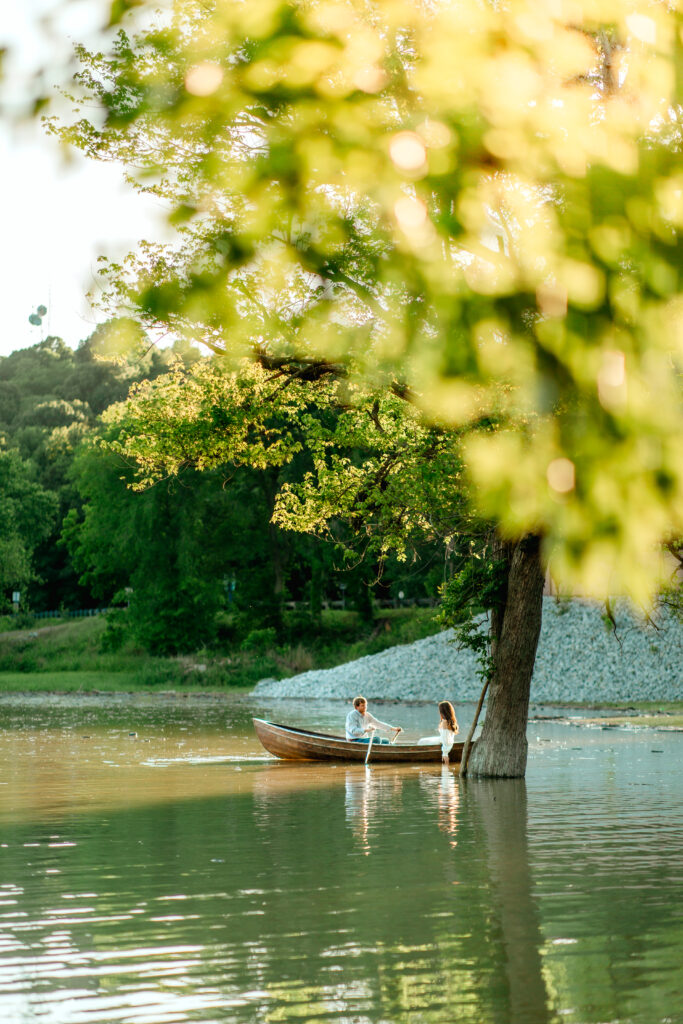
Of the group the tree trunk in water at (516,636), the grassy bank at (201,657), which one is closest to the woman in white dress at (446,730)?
the tree trunk in water at (516,636)

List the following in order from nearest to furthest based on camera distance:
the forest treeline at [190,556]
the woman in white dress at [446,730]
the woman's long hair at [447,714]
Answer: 1. the woman's long hair at [447,714]
2. the woman in white dress at [446,730]
3. the forest treeline at [190,556]

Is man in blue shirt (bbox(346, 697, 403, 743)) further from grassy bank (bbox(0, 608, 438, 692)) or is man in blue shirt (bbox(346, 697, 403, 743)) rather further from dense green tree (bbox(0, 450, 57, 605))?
dense green tree (bbox(0, 450, 57, 605))

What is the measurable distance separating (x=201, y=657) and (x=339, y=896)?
4846cm

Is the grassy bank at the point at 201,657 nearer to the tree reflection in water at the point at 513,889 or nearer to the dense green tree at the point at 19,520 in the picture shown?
the dense green tree at the point at 19,520

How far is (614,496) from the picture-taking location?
3703mm

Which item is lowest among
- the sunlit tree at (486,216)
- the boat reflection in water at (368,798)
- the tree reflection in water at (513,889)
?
the boat reflection in water at (368,798)

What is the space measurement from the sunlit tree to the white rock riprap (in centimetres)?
3792

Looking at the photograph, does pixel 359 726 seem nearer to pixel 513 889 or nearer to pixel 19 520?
pixel 513 889

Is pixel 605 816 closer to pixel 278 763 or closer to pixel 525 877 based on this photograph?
pixel 525 877

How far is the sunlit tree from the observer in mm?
3760

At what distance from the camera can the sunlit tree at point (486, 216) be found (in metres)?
3.76

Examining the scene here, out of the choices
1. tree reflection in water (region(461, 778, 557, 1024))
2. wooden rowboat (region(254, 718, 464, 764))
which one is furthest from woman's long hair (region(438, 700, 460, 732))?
tree reflection in water (region(461, 778, 557, 1024))

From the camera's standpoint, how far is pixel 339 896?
10.9 metres

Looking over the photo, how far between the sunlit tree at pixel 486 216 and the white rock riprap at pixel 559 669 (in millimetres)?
37920
